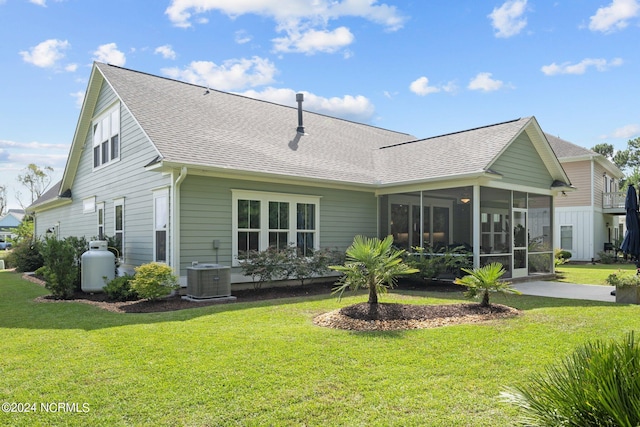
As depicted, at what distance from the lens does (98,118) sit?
50.0 ft

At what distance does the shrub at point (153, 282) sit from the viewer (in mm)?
8891

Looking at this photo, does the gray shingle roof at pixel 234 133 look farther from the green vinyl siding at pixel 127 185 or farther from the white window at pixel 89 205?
the white window at pixel 89 205

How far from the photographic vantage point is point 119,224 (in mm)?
13617

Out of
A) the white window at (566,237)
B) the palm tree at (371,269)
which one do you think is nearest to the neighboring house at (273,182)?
the palm tree at (371,269)

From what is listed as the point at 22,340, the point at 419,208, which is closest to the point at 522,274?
the point at 419,208

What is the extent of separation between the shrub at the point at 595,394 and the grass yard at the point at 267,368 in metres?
1.12

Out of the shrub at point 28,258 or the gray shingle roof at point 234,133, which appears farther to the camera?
the shrub at point 28,258

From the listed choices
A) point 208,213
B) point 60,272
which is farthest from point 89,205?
point 208,213

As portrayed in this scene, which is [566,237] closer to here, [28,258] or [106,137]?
[106,137]

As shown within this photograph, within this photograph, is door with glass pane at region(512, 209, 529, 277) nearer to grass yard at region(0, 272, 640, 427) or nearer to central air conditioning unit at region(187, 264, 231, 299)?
grass yard at region(0, 272, 640, 427)

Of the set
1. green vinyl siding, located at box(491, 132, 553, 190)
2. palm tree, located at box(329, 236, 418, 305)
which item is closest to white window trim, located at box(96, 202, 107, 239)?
palm tree, located at box(329, 236, 418, 305)

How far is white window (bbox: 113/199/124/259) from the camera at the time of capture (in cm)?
1320

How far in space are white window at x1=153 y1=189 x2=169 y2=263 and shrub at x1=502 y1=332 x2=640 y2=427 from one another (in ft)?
31.1

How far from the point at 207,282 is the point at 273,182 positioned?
343 cm
